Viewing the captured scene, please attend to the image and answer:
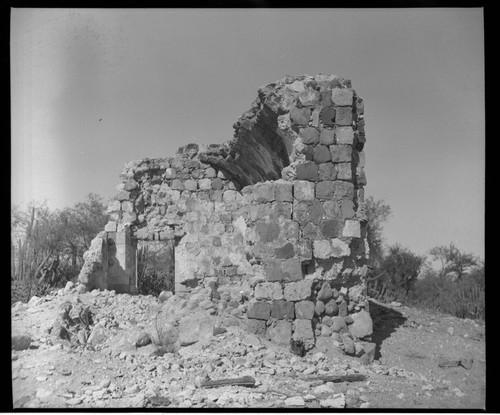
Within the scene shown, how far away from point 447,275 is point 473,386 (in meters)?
14.8

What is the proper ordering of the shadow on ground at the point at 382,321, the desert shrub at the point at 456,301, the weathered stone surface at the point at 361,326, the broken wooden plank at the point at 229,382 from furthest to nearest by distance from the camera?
the desert shrub at the point at 456,301, the shadow on ground at the point at 382,321, the weathered stone surface at the point at 361,326, the broken wooden plank at the point at 229,382

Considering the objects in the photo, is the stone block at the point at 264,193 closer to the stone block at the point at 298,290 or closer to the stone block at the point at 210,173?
the stone block at the point at 298,290

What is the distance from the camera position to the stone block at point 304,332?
622cm

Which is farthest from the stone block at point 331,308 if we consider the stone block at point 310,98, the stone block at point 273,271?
the stone block at point 310,98

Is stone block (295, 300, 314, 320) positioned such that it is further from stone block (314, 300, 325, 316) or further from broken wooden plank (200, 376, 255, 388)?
broken wooden plank (200, 376, 255, 388)

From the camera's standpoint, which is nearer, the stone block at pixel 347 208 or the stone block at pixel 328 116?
the stone block at pixel 347 208

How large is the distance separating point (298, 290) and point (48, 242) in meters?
10.6

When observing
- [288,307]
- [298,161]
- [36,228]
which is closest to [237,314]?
[288,307]

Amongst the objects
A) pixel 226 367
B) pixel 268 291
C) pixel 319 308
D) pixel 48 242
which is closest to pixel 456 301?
pixel 319 308

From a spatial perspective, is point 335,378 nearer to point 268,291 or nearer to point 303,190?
point 268,291

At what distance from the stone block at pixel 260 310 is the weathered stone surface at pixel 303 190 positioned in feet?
4.73

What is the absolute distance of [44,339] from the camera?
292 inches

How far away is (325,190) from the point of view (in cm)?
670

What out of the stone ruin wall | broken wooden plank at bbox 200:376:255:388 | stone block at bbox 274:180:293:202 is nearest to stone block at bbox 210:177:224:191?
the stone ruin wall
